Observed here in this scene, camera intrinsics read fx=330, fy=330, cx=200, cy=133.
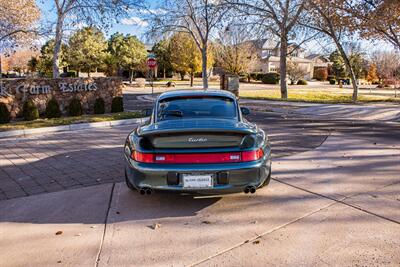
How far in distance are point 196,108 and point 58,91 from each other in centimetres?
1093

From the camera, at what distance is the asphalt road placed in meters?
3.05

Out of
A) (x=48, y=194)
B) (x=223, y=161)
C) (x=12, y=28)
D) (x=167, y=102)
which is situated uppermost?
(x=12, y=28)

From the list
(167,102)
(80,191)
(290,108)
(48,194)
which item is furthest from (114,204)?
(290,108)

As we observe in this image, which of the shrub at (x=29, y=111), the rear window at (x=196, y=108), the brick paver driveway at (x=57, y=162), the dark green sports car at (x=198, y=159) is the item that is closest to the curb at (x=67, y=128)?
the brick paver driveway at (x=57, y=162)

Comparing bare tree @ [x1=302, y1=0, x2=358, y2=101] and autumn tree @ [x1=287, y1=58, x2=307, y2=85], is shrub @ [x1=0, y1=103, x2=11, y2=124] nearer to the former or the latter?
bare tree @ [x1=302, y1=0, x2=358, y2=101]

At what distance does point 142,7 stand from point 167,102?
42.6ft

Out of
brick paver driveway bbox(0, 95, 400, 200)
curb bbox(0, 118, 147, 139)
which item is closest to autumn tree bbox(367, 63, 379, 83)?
brick paver driveway bbox(0, 95, 400, 200)

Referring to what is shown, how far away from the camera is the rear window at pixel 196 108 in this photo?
4.61 metres

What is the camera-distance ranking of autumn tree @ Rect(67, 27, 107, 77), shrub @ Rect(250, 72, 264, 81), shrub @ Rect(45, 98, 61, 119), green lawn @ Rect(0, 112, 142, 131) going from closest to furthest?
green lawn @ Rect(0, 112, 142, 131), shrub @ Rect(45, 98, 61, 119), autumn tree @ Rect(67, 27, 107, 77), shrub @ Rect(250, 72, 264, 81)

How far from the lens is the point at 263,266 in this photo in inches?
112

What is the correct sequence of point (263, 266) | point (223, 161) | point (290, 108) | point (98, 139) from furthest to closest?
point (290, 108)
point (98, 139)
point (223, 161)
point (263, 266)

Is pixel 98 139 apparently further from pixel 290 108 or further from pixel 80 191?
pixel 290 108

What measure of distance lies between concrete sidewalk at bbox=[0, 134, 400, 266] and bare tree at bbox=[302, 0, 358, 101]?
1546 centimetres

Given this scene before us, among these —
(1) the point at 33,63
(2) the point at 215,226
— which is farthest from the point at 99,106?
(1) the point at 33,63
